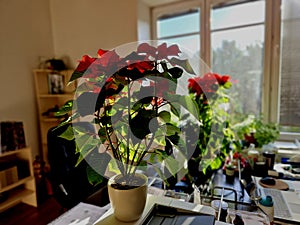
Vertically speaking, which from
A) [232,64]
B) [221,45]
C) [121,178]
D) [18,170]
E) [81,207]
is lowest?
[18,170]

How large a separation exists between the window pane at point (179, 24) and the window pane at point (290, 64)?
0.81 metres

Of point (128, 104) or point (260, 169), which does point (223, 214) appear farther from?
point (260, 169)

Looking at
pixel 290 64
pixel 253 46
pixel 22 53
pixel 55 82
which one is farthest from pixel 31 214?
pixel 290 64

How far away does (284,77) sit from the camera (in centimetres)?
195

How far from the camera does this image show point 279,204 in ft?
3.46

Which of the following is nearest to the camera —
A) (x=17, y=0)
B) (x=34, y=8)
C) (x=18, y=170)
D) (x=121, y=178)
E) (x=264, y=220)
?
(x=121, y=178)

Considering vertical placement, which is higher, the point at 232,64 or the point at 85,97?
the point at 232,64

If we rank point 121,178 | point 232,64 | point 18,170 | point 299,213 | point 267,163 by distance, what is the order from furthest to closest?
point 18,170 < point 232,64 < point 267,163 < point 299,213 < point 121,178

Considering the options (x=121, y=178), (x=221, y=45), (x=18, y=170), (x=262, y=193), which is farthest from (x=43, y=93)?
(x=262, y=193)

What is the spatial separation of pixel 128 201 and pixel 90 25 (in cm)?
239

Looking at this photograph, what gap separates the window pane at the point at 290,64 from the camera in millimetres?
1859

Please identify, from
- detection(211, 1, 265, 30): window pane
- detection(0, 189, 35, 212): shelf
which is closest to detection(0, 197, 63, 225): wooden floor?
detection(0, 189, 35, 212): shelf

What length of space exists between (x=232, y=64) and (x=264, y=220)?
1.65 meters

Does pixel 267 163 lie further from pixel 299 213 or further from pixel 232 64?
pixel 232 64
